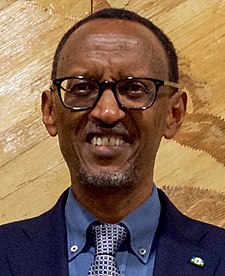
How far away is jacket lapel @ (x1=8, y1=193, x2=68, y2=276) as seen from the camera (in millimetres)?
1009

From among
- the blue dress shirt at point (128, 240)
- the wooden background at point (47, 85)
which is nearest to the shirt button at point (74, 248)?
the blue dress shirt at point (128, 240)

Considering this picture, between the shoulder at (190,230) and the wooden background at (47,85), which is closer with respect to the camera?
the shoulder at (190,230)

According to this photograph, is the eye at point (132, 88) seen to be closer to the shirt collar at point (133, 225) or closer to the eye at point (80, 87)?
the eye at point (80, 87)

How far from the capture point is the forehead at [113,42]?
1.04 metres

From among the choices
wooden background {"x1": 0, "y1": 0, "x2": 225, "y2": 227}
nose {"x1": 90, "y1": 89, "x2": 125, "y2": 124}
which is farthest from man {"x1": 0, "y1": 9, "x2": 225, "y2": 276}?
wooden background {"x1": 0, "y1": 0, "x2": 225, "y2": 227}

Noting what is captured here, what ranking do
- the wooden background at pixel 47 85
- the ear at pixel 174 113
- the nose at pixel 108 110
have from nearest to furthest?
the nose at pixel 108 110
the ear at pixel 174 113
the wooden background at pixel 47 85

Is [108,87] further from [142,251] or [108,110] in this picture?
[142,251]

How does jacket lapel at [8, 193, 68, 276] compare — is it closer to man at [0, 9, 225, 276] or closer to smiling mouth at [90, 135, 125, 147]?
man at [0, 9, 225, 276]

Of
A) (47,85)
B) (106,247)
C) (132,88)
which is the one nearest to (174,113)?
(132,88)

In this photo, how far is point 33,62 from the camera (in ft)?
4.50

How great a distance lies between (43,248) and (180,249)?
180 mm

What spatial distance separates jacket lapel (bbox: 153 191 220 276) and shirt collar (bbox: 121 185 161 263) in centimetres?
1

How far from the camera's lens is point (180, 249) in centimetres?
104

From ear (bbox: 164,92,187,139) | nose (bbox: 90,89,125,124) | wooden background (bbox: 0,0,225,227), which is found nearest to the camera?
nose (bbox: 90,89,125,124)
